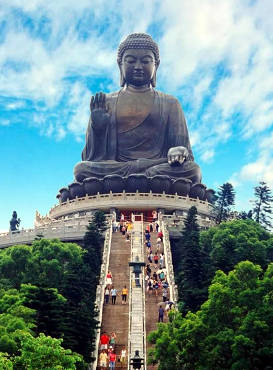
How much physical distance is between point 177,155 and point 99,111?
5545 millimetres

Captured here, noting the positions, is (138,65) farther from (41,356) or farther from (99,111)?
(41,356)

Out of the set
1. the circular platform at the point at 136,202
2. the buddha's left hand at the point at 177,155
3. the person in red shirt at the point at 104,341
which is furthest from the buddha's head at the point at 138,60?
the person in red shirt at the point at 104,341

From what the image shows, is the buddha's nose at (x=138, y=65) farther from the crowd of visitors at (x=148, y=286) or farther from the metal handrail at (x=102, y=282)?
the metal handrail at (x=102, y=282)

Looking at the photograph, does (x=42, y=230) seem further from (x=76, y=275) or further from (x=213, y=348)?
(x=213, y=348)

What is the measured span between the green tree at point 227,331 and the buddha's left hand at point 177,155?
20.8m

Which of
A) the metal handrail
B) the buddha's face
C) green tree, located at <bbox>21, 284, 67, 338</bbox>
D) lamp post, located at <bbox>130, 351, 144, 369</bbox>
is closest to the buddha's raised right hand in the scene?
the buddha's face

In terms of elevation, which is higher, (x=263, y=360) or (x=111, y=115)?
(x=111, y=115)

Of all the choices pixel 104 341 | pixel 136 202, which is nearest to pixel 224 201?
pixel 136 202

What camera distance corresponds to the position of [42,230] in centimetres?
2942

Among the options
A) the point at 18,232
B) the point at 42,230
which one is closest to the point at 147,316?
the point at 42,230

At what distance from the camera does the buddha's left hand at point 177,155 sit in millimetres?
36031

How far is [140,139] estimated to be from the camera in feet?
129

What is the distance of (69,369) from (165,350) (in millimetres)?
3529

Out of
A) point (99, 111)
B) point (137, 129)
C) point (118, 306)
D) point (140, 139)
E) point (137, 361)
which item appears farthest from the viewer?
point (137, 129)
